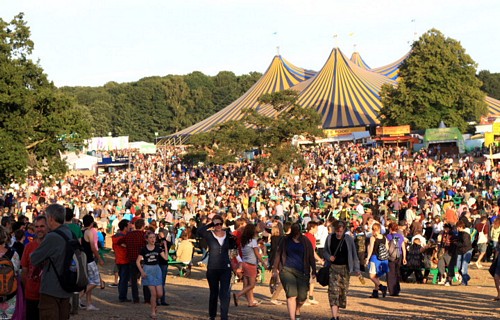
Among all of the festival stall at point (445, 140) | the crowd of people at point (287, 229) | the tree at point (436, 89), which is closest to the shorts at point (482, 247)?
the crowd of people at point (287, 229)

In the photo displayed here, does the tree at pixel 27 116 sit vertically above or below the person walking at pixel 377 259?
above

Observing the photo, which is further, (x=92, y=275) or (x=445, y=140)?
(x=445, y=140)

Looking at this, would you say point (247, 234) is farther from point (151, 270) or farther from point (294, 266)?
point (294, 266)

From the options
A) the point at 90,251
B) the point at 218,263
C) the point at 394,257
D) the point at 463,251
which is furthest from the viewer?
the point at 463,251

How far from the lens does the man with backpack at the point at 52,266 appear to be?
241 inches

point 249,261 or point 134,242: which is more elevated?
point 134,242

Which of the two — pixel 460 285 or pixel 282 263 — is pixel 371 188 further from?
pixel 282 263

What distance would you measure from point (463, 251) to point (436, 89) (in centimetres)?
3510

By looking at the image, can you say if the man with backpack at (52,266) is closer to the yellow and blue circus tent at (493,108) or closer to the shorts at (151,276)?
the shorts at (151,276)

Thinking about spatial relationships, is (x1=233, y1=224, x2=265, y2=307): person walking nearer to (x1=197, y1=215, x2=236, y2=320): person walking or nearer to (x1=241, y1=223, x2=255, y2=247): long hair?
(x1=241, y1=223, x2=255, y2=247): long hair

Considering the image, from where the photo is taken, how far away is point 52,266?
20.3ft

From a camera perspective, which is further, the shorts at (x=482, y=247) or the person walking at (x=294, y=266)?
the shorts at (x=482, y=247)

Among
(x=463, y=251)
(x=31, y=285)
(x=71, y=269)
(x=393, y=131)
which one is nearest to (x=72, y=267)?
(x=71, y=269)

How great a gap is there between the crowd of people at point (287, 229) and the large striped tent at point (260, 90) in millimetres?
14474
